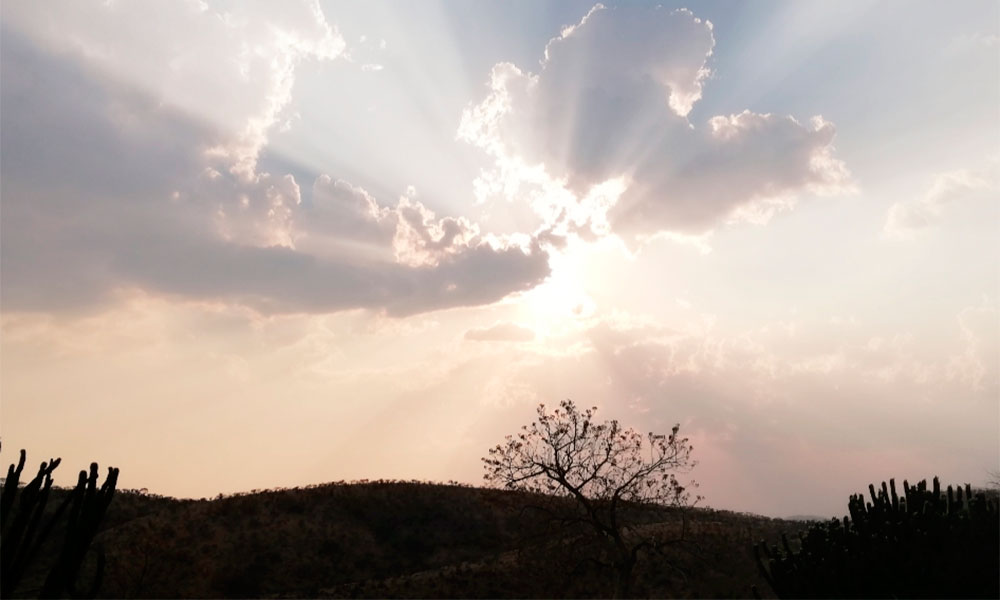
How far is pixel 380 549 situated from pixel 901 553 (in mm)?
31260

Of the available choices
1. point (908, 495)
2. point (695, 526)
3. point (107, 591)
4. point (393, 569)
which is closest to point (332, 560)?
point (393, 569)

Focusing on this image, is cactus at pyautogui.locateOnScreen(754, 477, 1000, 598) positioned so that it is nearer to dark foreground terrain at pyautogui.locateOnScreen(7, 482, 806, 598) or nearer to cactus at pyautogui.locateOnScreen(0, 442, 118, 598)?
dark foreground terrain at pyautogui.locateOnScreen(7, 482, 806, 598)

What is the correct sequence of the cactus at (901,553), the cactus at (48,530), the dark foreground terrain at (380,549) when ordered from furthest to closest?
the dark foreground terrain at (380,549) → the cactus at (901,553) → the cactus at (48,530)

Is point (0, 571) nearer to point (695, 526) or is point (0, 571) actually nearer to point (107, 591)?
point (107, 591)

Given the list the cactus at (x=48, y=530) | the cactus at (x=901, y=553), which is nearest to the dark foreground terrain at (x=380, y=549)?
the cactus at (x=901, y=553)

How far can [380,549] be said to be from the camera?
Result: 4194 cm

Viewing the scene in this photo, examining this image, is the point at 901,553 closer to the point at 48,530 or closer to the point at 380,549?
the point at 48,530

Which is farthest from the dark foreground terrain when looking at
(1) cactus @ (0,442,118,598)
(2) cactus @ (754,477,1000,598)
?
(1) cactus @ (0,442,118,598)

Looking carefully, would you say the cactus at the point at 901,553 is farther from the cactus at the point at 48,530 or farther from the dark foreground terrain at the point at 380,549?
the cactus at the point at 48,530

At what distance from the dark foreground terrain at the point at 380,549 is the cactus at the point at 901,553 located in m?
7.74

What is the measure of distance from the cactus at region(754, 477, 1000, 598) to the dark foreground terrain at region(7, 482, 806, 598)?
7741 millimetres

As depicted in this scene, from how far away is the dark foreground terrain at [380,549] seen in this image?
113 ft

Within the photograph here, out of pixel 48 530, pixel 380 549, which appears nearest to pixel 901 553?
pixel 48 530

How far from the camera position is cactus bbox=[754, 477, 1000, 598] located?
1788 cm
